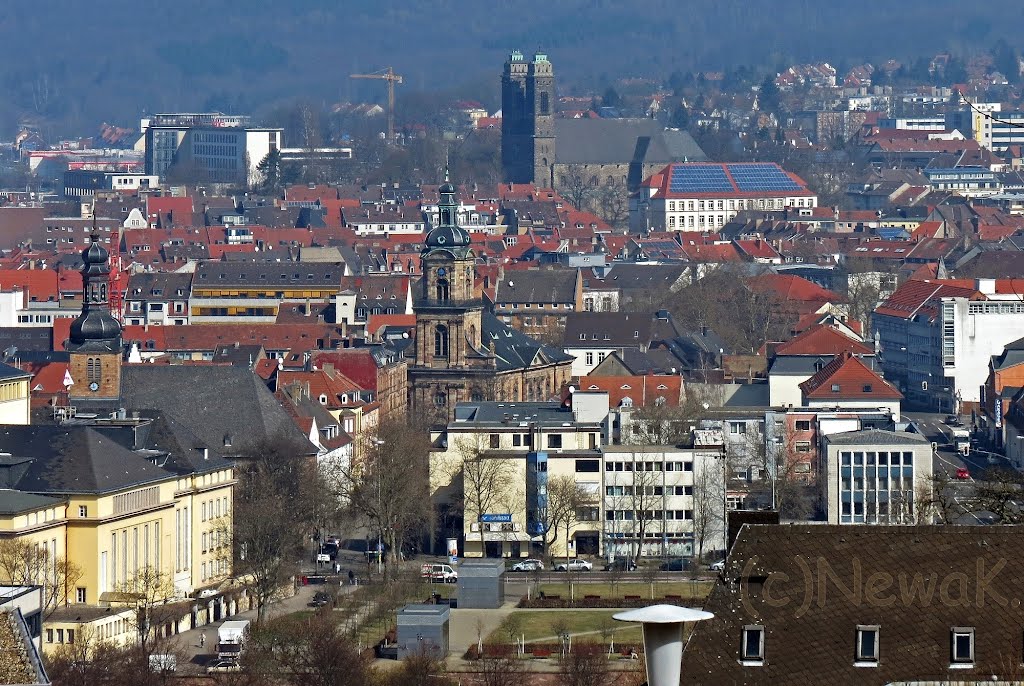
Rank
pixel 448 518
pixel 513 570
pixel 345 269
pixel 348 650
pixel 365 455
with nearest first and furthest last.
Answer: pixel 348 650 → pixel 513 570 → pixel 448 518 → pixel 365 455 → pixel 345 269

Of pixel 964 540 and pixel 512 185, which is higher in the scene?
pixel 512 185

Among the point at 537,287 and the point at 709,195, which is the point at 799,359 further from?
the point at 709,195

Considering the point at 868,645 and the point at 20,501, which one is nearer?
the point at 868,645

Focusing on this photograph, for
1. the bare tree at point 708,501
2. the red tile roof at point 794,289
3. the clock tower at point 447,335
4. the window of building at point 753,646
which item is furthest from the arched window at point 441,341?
the window of building at point 753,646

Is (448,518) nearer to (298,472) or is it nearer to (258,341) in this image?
(298,472)

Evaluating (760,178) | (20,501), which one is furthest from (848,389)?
(760,178)

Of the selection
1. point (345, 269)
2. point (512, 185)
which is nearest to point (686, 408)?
point (345, 269)

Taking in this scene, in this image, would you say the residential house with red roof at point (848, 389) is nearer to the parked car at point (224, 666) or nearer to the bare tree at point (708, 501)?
the bare tree at point (708, 501)
